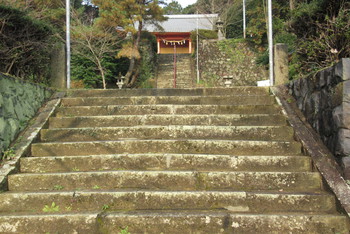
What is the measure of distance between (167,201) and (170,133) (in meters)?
1.09

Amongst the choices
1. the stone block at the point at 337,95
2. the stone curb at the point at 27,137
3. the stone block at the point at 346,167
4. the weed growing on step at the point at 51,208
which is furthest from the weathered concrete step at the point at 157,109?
the weed growing on step at the point at 51,208

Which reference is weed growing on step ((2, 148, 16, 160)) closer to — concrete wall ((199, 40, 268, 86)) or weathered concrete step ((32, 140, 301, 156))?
weathered concrete step ((32, 140, 301, 156))

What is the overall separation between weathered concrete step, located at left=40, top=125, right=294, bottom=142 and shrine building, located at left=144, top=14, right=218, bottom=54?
15.4m

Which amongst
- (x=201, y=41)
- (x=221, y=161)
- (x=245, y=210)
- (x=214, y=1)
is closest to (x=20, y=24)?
(x=221, y=161)

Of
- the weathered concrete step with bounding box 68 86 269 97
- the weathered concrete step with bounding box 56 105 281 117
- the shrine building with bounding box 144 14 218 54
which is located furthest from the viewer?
the shrine building with bounding box 144 14 218 54

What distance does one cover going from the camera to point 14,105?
10.9 ft

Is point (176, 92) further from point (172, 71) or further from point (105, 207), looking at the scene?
point (172, 71)

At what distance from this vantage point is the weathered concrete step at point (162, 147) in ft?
10.4

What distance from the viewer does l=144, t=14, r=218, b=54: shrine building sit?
63.0 feet

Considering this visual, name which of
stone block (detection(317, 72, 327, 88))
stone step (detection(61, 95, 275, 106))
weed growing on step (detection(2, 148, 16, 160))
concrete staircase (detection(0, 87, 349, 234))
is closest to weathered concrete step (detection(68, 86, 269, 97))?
stone step (detection(61, 95, 275, 106))

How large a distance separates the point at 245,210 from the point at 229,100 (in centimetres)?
205

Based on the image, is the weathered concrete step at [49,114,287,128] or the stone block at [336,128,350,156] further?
the weathered concrete step at [49,114,287,128]

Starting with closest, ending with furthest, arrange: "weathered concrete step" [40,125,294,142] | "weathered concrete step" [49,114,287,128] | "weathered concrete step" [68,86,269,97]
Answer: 1. "weathered concrete step" [40,125,294,142]
2. "weathered concrete step" [49,114,287,128]
3. "weathered concrete step" [68,86,269,97]

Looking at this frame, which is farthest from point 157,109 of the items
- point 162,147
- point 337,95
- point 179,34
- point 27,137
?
point 179,34
